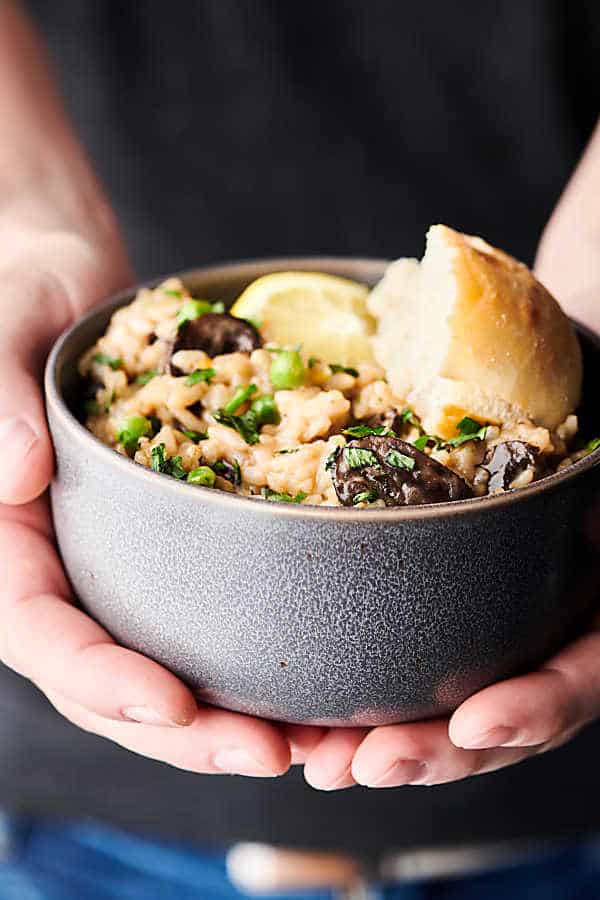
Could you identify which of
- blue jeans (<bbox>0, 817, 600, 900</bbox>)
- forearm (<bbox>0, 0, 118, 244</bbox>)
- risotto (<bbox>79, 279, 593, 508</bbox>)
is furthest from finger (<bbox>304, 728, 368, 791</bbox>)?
blue jeans (<bbox>0, 817, 600, 900</bbox>)

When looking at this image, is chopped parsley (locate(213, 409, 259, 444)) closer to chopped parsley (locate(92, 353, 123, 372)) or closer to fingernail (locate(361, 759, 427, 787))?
chopped parsley (locate(92, 353, 123, 372))

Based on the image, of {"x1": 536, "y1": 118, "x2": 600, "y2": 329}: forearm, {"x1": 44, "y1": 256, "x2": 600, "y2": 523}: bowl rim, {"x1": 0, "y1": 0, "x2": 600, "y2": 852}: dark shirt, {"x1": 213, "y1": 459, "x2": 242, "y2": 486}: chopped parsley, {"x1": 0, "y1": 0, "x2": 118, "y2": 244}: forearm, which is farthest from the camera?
{"x1": 0, "y1": 0, "x2": 600, "y2": 852}: dark shirt

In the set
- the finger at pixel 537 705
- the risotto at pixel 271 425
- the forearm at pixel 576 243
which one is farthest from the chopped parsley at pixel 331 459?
the forearm at pixel 576 243

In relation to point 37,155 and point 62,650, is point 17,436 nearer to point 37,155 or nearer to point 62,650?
point 62,650

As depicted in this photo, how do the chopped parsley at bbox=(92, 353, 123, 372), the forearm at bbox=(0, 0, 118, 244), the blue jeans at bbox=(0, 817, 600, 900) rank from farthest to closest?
the blue jeans at bbox=(0, 817, 600, 900)
the forearm at bbox=(0, 0, 118, 244)
the chopped parsley at bbox=(92, 353, 123, 372)

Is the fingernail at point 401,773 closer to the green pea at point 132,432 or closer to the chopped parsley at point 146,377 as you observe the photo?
the green pea at point 132,432

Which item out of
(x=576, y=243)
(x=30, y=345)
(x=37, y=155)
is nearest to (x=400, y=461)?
(x=30, y=345)
